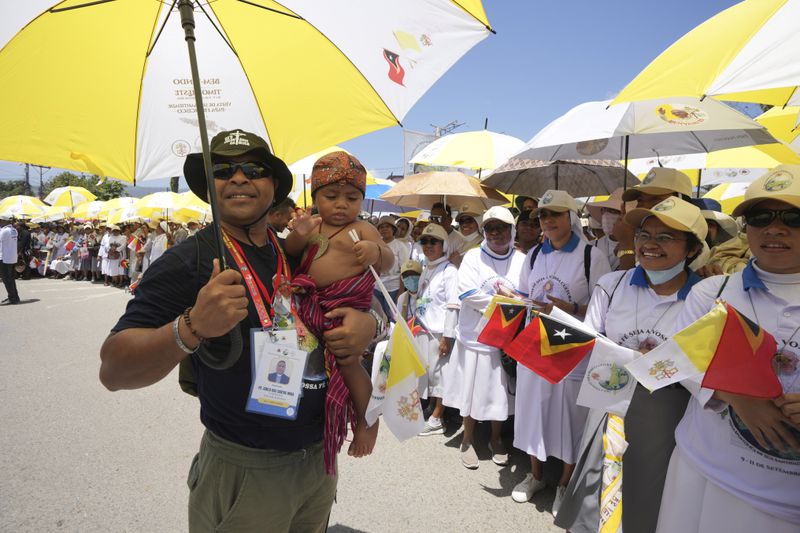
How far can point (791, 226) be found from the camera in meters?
1.79

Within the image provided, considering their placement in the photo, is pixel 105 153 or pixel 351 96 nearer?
pixel 105 153

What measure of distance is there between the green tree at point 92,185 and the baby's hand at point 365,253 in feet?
110

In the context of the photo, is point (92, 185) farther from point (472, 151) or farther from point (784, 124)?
point (784, 124)

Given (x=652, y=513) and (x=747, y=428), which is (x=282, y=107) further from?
(x=652, y=513)

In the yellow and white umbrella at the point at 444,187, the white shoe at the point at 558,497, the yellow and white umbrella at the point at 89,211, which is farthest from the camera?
the yellow and white umbrella at the point at 89,211

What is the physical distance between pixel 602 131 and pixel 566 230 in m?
0.81

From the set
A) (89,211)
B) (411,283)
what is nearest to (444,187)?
(411,283)

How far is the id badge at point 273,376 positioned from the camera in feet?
4.97

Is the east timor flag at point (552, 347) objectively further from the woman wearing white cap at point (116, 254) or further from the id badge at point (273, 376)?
the woman wearing white cap at point (116, 254)

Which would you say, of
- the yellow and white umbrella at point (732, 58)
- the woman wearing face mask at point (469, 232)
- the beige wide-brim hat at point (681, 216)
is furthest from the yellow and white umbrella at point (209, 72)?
the woman wearing face mask at point (469, 232)

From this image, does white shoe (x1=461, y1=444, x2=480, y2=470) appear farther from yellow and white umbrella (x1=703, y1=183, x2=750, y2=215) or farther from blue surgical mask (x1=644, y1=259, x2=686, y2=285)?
yellow and white umbrella (x1=703, y1=183, x2=750, y2=215)

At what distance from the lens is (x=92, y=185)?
46.1 m

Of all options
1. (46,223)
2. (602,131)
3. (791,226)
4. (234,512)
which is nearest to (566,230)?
(602,131)

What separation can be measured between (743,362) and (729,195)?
6543mm
